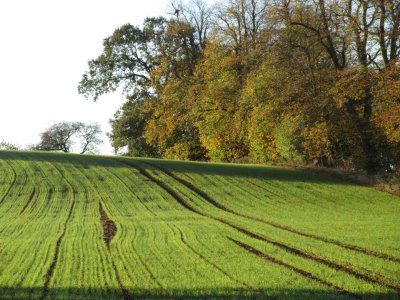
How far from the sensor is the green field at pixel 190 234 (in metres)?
11.7

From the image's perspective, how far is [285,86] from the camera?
1438 inches

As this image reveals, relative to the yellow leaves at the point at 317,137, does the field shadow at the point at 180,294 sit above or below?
below

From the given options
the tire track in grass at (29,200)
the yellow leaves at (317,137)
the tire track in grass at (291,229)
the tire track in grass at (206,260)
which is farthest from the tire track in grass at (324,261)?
the yellow leaves at (317,137)

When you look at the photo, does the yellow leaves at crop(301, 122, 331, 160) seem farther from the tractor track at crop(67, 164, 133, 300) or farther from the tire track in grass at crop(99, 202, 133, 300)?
the tire track in grass at crop(99, 202, 133, 300)

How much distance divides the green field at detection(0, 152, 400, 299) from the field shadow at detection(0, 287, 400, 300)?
0.14 feet

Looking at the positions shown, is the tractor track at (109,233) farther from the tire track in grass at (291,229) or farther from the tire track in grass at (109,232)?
the tire track in grass at (291,229)

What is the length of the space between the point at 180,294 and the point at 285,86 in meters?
27.7

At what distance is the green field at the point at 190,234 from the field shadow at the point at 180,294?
0.04 m

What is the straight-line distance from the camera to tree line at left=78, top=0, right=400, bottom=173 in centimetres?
3488

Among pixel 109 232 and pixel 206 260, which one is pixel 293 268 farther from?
pixel 109 232

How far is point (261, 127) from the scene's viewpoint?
130ft

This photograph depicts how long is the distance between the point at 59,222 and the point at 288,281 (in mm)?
13802

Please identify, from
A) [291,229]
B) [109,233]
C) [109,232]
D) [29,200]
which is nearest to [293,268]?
[291,229]

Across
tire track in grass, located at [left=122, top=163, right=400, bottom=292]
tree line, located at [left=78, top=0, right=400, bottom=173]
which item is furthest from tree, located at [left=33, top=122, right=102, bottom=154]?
tire track in grass, located at [left=122, top=163, right=400, bottom=292]
